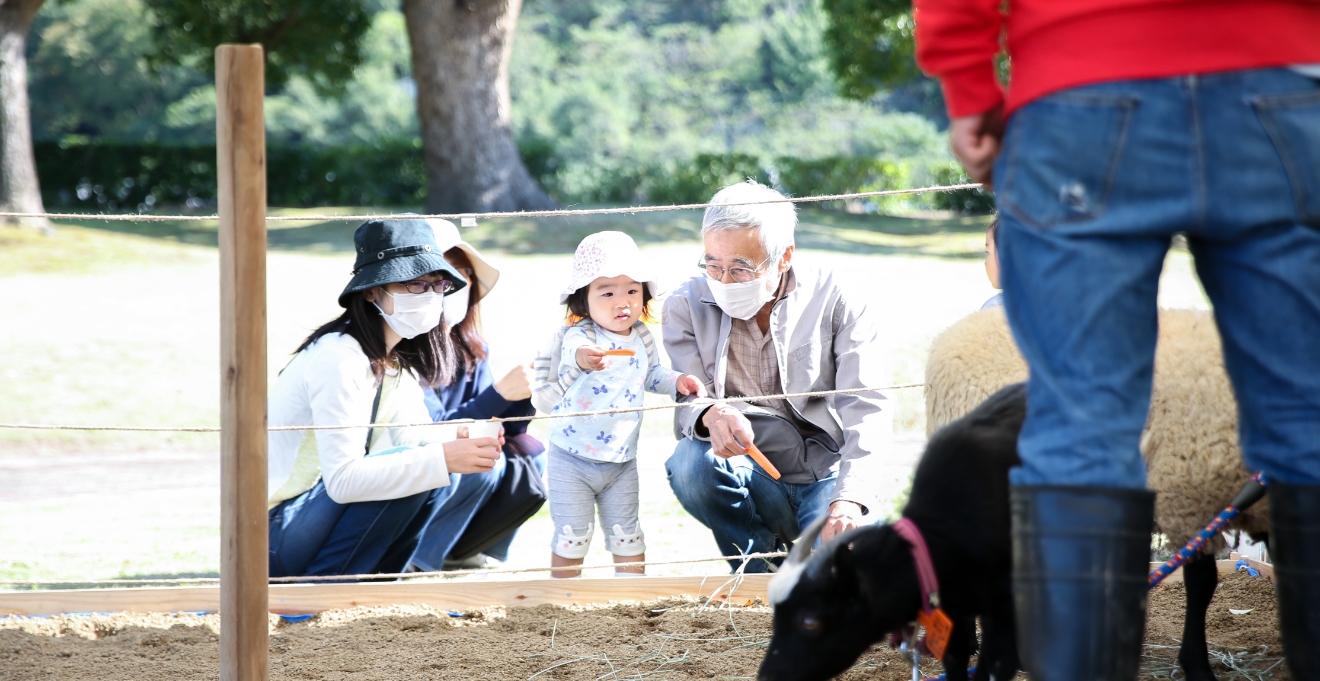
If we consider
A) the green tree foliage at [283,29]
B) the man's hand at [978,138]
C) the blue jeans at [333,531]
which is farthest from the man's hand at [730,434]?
the green tree foliage at [283,29]

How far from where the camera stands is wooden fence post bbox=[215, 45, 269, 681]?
2.31 m

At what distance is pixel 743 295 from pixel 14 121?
15.2 metres

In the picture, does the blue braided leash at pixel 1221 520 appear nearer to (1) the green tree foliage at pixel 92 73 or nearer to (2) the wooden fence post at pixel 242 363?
(2) the wooden fence post at pixel 242 363

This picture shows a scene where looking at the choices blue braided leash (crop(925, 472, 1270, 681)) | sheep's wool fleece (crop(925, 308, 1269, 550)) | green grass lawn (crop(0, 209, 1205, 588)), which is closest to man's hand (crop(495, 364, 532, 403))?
green grass lawn (crop(0, 209, 1205, 588))

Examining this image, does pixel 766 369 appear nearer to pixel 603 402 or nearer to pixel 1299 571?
pixel 603 402

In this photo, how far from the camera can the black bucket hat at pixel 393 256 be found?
11.3 feet

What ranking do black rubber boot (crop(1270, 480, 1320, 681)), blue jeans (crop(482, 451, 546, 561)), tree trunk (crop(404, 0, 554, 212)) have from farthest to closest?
tree trunk (crop(404, 0, 554, 212)) → blue jeans (crop(482, 451, 546, 561)) → black rubber boot (crop(1270, 480, 1320, 681))

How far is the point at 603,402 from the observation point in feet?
12.1

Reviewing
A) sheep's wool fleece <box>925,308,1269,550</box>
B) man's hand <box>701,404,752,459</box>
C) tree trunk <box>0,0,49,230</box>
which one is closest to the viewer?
sheep's wool fleece <box>925,308,1269,550</box>

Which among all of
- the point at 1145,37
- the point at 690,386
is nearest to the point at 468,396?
the point at 690,386

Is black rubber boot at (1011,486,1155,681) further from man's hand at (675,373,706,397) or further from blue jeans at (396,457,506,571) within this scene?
blue jeans at (396,457,506,571)

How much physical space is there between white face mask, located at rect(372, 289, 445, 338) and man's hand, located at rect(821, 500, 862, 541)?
1376mm

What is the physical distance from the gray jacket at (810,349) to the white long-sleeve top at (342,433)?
874 mm

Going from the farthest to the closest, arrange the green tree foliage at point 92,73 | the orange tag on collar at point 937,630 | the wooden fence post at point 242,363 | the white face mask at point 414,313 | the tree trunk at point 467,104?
the green tree foliage at point 92,73
the tree trunk at point 467,104
the white face mask at point 414,313
the wooden fence post at point 242,363
the orange tag on collar at point 937,630
